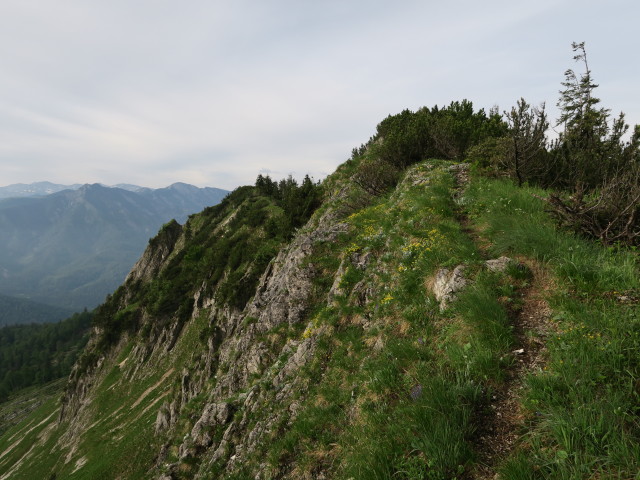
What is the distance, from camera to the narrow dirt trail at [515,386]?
4141 millimetres

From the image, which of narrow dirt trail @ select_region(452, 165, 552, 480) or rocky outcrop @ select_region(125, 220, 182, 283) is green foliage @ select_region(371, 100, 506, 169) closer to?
narrow dirt trail @ select_region(452, 165, 552, 480)

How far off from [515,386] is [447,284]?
3.31m

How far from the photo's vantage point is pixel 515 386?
484cm

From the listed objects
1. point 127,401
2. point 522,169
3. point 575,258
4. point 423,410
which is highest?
point 522,169

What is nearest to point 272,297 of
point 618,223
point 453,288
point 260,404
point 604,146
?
point 260,404

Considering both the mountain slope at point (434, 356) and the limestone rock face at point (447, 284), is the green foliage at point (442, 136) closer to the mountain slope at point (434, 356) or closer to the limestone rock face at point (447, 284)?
the mountain slope at point (434, 356)

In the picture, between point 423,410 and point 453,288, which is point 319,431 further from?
point 453,288

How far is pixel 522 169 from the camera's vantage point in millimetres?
14375

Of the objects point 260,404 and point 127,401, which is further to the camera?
point 127,401

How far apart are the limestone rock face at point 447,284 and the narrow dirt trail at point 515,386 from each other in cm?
130

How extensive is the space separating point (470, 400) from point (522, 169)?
13.6 m

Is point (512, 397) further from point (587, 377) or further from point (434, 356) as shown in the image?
point (434, 356)

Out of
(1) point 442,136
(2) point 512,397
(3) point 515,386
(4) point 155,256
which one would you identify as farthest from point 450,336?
(4) point 155,256

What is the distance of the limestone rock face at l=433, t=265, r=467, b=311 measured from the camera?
24.7ft
